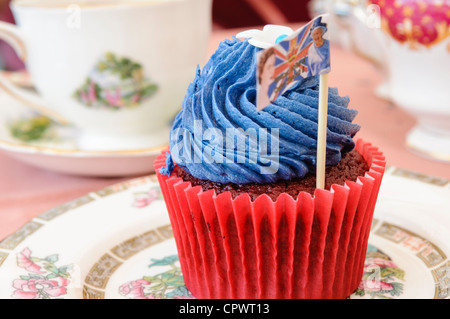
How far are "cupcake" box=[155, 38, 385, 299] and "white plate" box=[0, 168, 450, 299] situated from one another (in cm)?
11

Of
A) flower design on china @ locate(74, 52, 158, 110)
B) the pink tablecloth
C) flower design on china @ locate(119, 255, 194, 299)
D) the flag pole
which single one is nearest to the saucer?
the pink tablecloth

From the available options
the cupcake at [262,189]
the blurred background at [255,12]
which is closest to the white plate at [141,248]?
the cupcake at [262,189]

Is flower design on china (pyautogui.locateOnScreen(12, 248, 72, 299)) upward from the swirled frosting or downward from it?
downward

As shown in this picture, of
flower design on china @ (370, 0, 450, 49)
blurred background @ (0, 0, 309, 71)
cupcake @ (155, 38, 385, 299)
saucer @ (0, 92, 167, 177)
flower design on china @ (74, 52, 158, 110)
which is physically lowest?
cupcake @ (155, 38, 385, 299)

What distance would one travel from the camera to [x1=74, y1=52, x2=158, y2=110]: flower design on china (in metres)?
1.44

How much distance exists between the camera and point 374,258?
111cm

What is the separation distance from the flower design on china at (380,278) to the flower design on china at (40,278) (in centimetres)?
55

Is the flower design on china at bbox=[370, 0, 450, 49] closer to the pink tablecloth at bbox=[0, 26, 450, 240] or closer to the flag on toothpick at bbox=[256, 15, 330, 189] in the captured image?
the pink tablecloth at bbox=[0, 26, 450, 240]

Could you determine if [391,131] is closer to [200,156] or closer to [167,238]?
[167,238]

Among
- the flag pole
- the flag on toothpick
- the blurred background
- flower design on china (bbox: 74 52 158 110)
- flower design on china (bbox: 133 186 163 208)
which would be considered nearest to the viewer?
the flag on toothpick

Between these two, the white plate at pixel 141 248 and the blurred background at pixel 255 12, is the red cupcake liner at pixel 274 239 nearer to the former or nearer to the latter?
the white plate at pixel 141 248

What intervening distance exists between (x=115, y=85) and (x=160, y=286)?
2.09ft

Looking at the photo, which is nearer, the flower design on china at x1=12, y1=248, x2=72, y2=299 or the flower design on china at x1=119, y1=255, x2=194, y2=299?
the flower design on china at x1=12, y1=248, x2=72, y2=299
